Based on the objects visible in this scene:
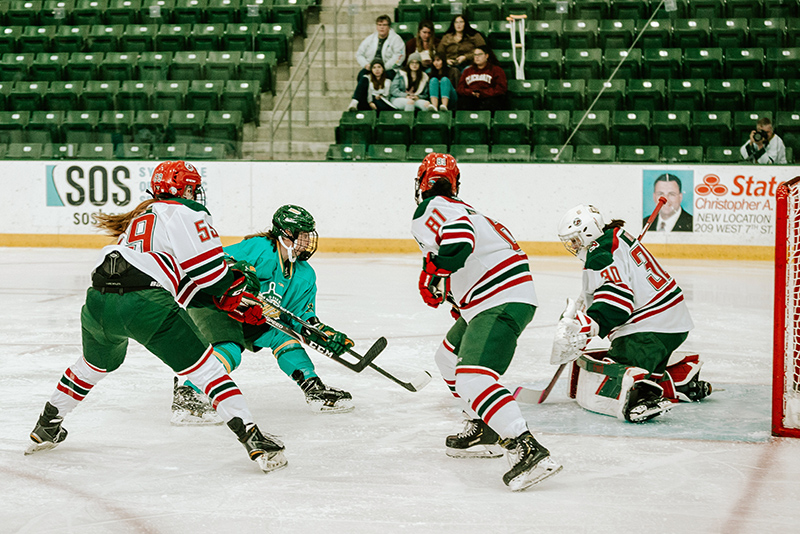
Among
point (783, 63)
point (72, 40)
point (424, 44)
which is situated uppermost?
point (72, 40)

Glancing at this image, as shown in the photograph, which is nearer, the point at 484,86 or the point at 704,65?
the point at 484,86

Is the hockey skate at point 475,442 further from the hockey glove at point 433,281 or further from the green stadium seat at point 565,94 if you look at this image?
the green stadium seat at point 565,94

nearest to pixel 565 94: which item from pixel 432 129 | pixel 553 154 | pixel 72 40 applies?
pixel 553 154

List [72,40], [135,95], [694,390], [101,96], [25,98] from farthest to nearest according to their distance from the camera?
[72,40], [25,98], [101,96], [135,95], [694,390]

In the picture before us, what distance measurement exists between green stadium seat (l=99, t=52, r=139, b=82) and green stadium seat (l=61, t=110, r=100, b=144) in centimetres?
86

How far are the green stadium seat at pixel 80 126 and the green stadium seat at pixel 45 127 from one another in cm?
8

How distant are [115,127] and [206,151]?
49.2 inches

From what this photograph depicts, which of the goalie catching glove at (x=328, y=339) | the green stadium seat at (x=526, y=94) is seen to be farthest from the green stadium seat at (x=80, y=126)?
the goalie catching glove at (x=328, y=339)

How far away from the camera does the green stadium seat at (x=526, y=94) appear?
10.6m

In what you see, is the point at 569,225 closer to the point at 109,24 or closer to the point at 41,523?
the point at 41,523

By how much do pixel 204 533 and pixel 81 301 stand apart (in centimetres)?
469

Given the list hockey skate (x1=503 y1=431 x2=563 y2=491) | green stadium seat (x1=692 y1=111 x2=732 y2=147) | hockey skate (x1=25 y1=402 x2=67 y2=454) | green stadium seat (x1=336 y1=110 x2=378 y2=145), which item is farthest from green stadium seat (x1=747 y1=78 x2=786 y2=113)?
hockey skate (x1=25 y1=402 x2=67 y2=454)

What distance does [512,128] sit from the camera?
10.1 metres

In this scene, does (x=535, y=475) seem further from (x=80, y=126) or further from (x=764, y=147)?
(x=80, y=126)
